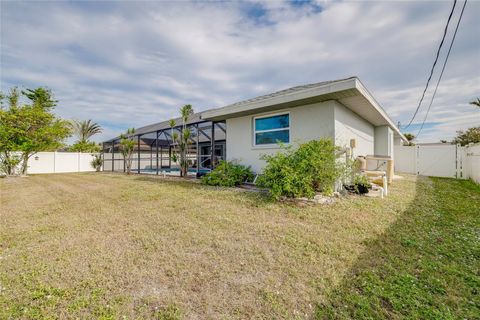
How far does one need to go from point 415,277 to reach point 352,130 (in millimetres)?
6385

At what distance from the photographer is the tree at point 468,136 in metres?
14.2

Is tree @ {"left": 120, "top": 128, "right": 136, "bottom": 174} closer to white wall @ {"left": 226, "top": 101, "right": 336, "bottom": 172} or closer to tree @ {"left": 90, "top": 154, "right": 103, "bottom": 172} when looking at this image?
tree @ {"left": 90, "top": 154, "right": 103, "bottom": 172}

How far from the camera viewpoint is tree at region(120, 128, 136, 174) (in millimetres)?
14023

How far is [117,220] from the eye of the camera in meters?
4.17

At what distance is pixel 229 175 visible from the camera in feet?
25.1

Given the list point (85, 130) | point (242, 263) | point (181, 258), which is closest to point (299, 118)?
point (242, 263)

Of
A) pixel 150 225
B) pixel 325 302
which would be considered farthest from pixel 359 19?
pixel 150 225

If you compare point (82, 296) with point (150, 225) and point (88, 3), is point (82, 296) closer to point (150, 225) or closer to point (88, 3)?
point (150, 225)

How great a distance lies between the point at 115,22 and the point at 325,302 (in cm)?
957

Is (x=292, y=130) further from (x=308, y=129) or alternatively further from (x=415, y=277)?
(x=415, y=277)

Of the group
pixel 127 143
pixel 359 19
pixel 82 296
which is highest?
pixel 359 19

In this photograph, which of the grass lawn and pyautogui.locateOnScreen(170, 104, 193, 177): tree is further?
pyautogui.locateOnScreen(170, 104, 193, 177): tree

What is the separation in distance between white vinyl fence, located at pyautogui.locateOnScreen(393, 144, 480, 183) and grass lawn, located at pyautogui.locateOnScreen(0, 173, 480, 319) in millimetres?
9071

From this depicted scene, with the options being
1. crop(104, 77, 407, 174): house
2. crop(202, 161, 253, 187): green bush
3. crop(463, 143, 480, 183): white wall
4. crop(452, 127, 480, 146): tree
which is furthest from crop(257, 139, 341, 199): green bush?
crop(452, 127, 480, 146): tree
